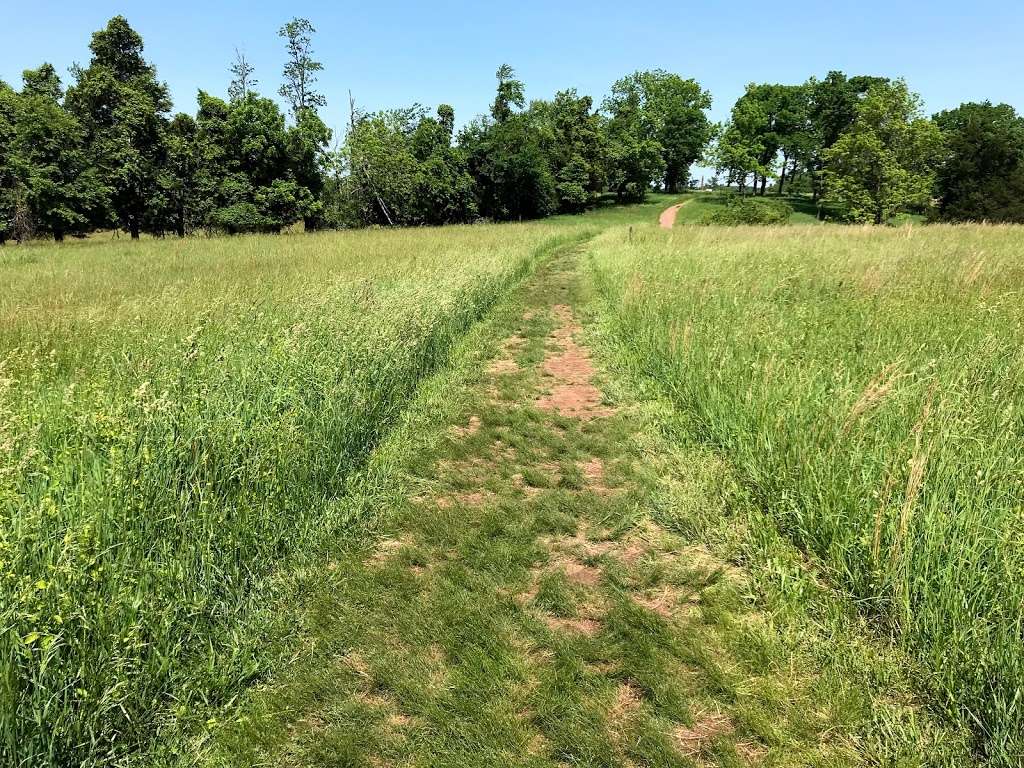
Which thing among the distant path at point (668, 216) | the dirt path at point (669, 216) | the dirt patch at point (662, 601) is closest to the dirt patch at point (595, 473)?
the dirt patch at point (662, 601)

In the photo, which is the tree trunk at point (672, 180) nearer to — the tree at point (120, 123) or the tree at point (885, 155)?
the tree at point (885, 155)

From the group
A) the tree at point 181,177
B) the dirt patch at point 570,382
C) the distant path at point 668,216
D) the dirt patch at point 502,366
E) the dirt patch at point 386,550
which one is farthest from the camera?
the distant path at point 668,216

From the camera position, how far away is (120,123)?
29281 mm

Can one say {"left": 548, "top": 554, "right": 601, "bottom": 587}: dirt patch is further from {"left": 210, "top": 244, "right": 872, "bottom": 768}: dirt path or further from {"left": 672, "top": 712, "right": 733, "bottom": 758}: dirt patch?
{"left": 672, "top": 712, "right": 733, "bottom": 758}: dirt patch

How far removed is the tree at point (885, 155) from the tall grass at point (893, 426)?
92.3ft

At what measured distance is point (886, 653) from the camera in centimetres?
225

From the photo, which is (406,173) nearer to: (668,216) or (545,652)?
(668,216)

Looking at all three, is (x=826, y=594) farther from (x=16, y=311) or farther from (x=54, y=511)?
(x=16, y=311)

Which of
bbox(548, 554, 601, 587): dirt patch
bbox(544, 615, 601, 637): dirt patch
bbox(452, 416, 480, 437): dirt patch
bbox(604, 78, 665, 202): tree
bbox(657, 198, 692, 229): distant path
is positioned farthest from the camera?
bbox(604, 78, 665, 202): tree

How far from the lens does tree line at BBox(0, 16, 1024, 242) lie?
28.2 metres

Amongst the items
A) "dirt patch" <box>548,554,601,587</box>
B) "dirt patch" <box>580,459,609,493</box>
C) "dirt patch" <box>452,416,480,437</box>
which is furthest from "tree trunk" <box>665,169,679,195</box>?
"dirt patch" <box>548,554,601,587</box>

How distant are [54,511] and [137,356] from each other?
2400 millimetres

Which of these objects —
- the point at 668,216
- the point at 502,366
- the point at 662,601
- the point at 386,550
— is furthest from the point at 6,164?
the point at 668,216

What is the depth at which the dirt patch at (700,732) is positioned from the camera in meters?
1.99
